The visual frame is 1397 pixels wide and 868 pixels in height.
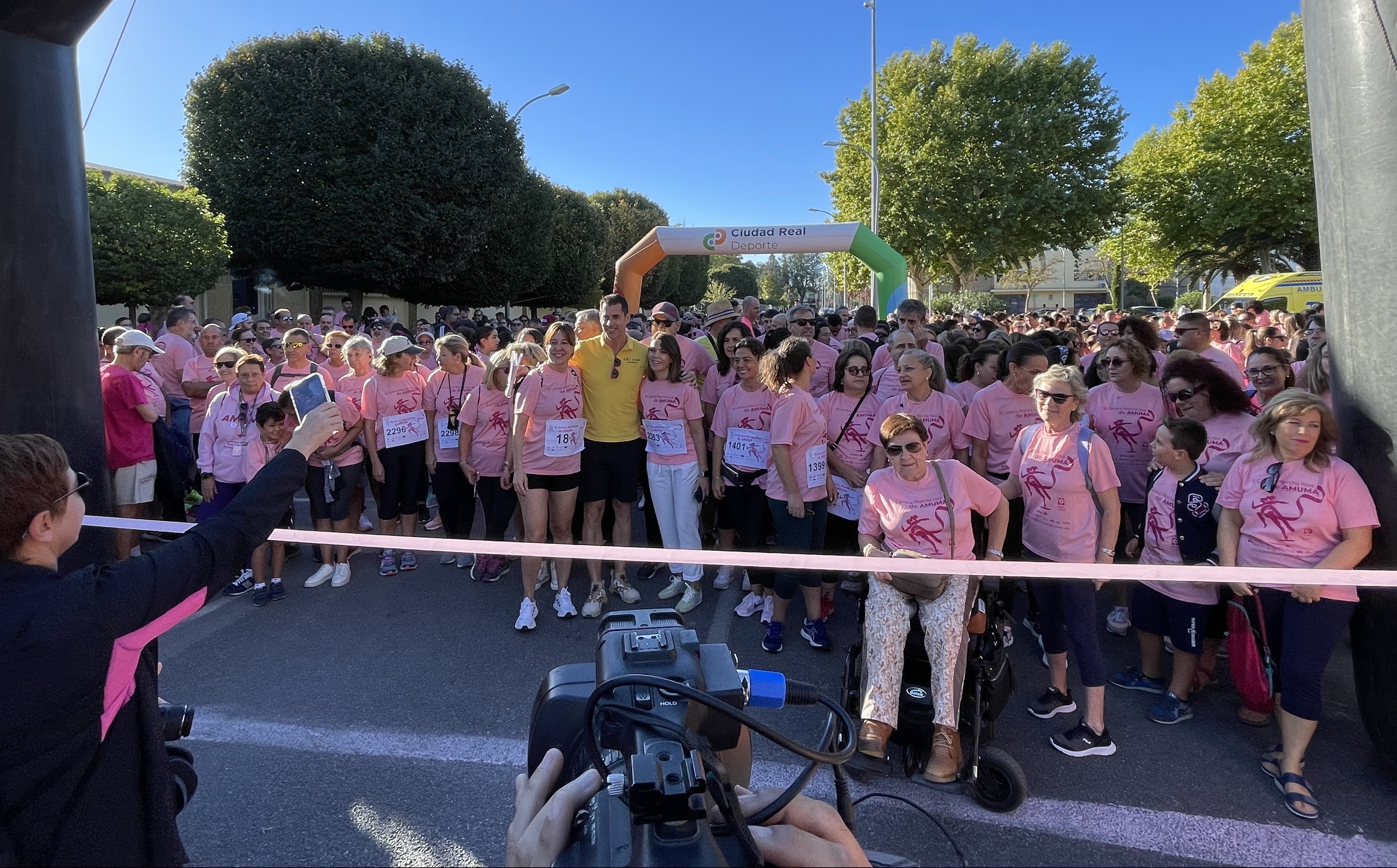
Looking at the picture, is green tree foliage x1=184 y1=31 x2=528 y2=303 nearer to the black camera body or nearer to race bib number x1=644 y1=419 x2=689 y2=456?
race bib number x1=644 y1=419 x2=689 y2=456

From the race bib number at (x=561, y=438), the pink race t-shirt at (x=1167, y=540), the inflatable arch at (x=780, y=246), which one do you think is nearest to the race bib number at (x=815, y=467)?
the race bib number at (x=561, y=438)

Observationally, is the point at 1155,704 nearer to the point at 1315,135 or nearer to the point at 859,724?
the point at 859,724

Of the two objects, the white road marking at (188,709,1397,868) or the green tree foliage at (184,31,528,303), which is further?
the green tree foliage at (184,31,528,303)

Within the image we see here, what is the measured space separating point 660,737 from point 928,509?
8.29 feet

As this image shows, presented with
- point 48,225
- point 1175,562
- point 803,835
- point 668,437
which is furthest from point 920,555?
point 48,225

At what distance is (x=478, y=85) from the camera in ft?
78.5

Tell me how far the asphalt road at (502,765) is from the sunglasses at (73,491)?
1.64 metres

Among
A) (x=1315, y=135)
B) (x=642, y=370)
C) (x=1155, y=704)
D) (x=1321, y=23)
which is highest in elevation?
(x=1321, y=23)

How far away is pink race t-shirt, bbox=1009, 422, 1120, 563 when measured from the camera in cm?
358

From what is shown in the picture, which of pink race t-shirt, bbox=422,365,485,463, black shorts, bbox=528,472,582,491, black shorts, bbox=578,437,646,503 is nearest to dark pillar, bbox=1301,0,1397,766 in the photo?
black shorts, bbox=578,437,646,503

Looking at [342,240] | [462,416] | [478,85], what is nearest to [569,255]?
[478,85]

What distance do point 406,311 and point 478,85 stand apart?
14720mm

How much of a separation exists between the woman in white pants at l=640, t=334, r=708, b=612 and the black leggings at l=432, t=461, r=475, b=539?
163cm

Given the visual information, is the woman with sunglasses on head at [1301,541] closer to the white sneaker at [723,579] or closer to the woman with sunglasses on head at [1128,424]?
the woman with sunglasses on head at [1128,424]
